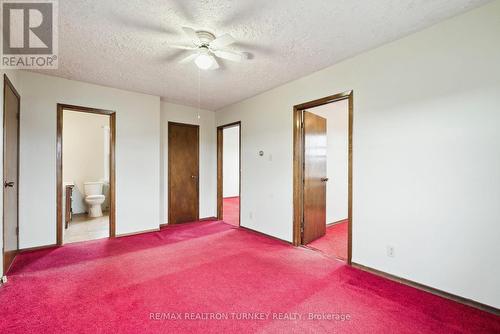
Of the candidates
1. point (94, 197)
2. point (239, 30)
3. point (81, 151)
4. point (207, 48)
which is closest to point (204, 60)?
point (207, 48)

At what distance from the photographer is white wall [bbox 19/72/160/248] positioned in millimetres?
3088

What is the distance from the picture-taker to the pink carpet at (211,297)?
1652mm

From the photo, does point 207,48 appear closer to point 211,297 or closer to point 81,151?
point 211,297

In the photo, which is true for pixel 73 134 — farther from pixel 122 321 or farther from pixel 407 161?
pixel 407 161

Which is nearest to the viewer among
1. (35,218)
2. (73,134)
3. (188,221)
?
(35,218)

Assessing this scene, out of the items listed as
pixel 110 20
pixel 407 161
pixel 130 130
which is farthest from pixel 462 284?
pixel 130 130

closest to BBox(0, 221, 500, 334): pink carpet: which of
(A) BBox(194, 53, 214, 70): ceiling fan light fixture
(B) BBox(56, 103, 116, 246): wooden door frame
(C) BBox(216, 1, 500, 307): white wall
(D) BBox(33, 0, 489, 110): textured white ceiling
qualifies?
(C) BBox(216, 1, 500, 307): white wall

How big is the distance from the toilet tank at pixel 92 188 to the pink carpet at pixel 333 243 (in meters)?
4.85

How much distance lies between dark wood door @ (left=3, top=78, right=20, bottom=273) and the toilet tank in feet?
7.17

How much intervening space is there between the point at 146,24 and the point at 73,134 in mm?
4546

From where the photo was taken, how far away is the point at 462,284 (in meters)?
1.91

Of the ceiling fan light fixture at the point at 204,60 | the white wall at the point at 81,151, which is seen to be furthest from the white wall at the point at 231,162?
the ceiling fan light fixture at the point at 204,60

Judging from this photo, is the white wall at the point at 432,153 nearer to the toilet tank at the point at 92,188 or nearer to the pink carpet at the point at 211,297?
the pink carpet at the point at 211,297
